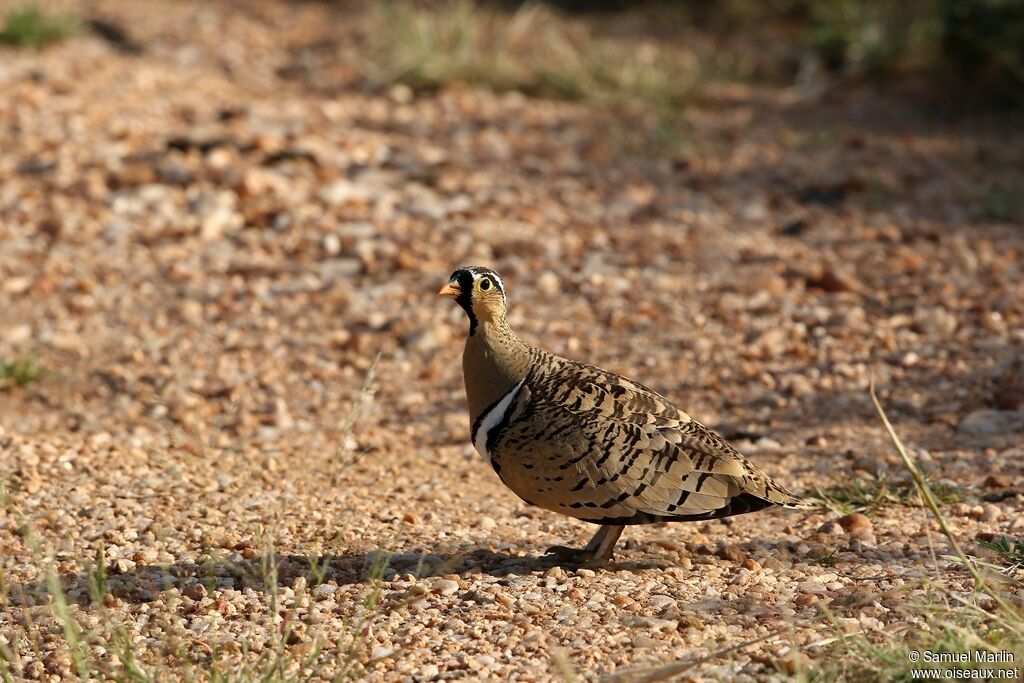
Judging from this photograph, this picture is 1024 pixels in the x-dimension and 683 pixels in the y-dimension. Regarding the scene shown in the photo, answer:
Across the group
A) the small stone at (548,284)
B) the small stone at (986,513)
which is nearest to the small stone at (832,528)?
the small stone at (986,513)

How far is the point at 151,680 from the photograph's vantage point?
3.28m

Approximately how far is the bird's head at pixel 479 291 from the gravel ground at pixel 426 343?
1.80 feet

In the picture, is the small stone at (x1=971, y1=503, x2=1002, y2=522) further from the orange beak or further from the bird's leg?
the orange beak

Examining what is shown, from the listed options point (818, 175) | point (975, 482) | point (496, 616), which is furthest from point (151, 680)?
point (818, 175)

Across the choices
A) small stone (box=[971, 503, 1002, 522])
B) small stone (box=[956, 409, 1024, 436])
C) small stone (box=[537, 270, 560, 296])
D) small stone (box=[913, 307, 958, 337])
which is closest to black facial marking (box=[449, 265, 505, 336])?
small stone (box=[971, 503, 1002, 522])

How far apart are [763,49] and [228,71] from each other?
4.14 meters

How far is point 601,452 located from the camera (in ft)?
12.6

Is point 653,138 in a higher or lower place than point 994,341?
higher

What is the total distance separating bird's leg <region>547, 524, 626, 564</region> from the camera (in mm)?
4074

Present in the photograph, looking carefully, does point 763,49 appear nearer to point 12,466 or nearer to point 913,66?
point 913,66

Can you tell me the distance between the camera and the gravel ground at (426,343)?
3754 mm

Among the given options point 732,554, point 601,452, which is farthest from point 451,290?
point 732,554

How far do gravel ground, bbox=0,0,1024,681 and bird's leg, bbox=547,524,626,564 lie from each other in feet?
0.24

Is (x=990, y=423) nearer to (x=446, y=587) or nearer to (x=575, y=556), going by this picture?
(x=575, y=556)
